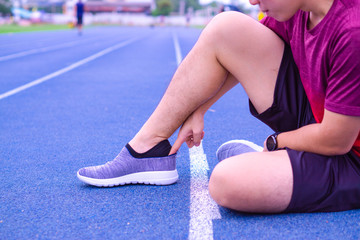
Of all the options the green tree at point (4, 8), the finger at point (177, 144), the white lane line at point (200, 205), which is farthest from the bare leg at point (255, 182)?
the green tree at point (4, 8)

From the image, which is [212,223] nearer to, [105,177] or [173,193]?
[173,193]

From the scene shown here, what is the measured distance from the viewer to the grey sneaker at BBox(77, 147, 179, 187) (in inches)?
98.3

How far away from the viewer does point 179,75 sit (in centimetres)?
234

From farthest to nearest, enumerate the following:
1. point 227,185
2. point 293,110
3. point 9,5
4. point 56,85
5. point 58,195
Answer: point 9,5 < point 56,85 < point 58,195 < point 293,110 < point 227,185

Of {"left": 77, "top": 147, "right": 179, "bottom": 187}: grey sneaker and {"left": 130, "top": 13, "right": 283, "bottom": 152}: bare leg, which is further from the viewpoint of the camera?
{"left": 77, "top": 147, "right": 179, "bottom": 187}: grey sneaker

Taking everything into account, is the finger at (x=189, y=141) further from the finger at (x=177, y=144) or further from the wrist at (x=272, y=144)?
the wrist at (x=272, y=144)

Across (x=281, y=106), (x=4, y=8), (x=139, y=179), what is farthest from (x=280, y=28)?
(x=4, y=8)

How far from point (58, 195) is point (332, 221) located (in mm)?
1442

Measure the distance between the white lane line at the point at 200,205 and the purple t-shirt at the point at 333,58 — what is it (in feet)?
2.32

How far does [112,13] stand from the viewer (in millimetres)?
95375

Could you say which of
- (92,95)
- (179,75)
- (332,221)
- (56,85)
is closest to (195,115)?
(179,75)

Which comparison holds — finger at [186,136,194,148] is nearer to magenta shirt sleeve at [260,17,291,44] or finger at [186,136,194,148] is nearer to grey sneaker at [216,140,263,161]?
grey sneaker at [216,140,263,161]

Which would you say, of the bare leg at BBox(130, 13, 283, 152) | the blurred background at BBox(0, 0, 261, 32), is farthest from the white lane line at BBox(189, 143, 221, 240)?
the blurred background at BBox(0, 0, 261, 32)

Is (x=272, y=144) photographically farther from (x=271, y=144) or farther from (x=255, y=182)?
(x=255, y=182)
